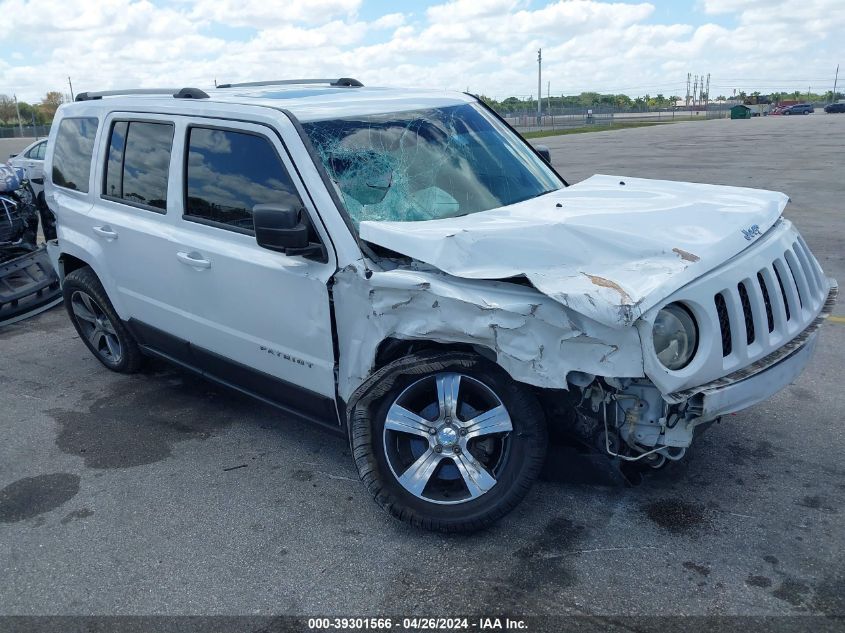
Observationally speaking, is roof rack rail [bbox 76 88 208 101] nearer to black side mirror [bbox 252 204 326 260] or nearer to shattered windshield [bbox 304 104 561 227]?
shattered windshield [bbox 304 104 561 227]

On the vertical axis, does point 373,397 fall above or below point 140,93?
below

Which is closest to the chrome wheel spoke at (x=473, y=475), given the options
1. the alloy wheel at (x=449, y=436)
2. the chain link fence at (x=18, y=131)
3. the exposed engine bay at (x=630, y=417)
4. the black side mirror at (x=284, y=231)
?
the alloy wheel at (x=449, y=436)

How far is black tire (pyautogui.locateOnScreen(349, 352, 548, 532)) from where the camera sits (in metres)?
3.09

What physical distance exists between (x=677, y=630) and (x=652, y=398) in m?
0.83

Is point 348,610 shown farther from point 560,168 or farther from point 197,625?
point 560,168

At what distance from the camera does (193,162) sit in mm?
4105

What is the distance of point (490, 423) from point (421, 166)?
4.72 feet

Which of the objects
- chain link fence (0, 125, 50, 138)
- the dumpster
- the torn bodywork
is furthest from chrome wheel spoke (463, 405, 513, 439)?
the dumpster

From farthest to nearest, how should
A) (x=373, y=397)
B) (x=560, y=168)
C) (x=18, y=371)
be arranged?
(x=560, y=168) → (x=18, y=371) → (x=373, y=397)

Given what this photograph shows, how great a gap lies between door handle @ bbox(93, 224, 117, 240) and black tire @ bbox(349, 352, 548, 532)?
232 cm

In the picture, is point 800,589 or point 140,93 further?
point 140,93

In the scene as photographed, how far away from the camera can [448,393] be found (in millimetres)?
3176

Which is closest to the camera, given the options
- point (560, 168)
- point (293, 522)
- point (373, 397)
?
point (373, 397)

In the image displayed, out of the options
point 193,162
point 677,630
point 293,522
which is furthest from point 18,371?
point 677,630
